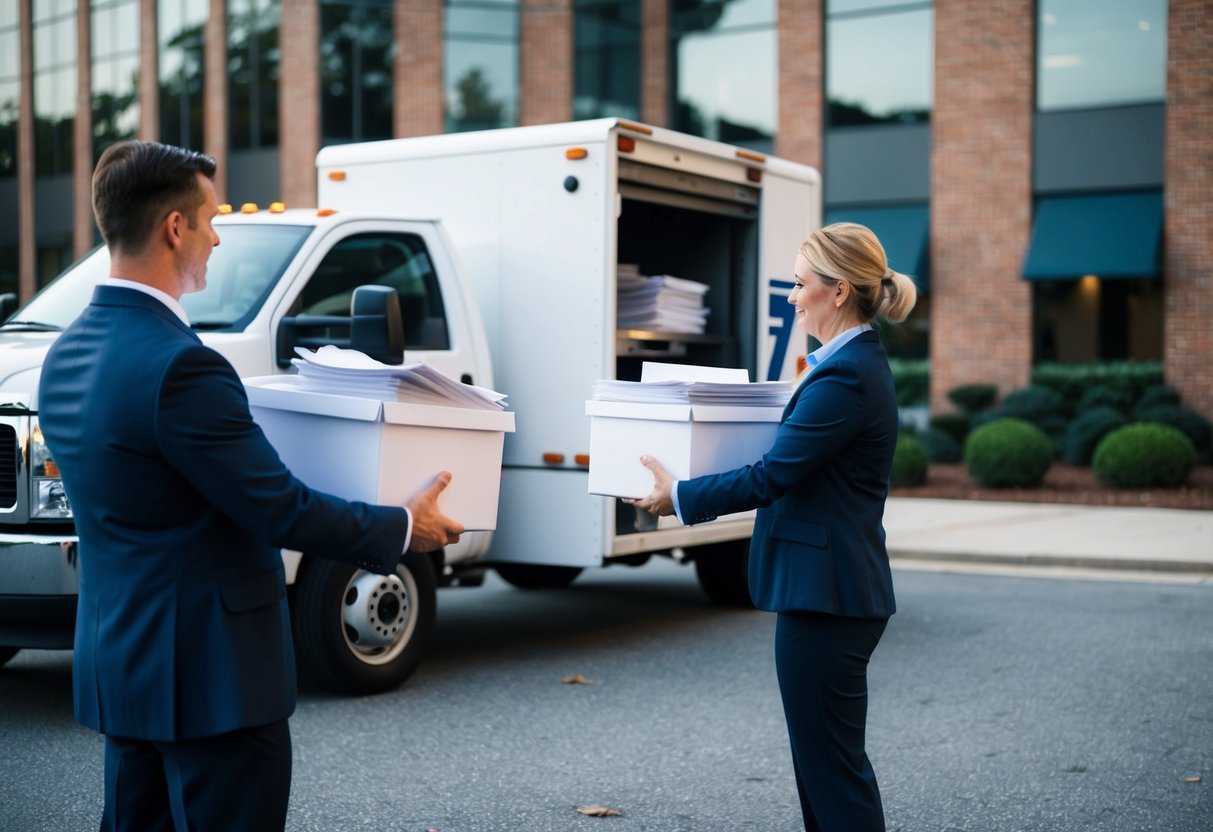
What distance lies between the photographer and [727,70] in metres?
25.7

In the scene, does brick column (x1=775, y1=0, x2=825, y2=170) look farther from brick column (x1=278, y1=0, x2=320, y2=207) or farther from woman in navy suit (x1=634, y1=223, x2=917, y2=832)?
woman in navy suit (x1=634, y1=223, x2=917, y2=832)

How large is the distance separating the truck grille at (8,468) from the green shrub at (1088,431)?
17.5m

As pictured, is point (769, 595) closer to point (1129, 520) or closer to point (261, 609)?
point (261, 609)

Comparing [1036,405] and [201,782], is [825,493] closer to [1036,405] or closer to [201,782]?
[201,782]

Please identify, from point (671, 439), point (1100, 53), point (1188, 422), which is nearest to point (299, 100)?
point (1100, 53)

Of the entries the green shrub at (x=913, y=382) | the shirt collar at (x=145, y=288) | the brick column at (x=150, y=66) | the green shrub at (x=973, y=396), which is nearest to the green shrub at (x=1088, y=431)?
the green shrub at (x=973, y=396)

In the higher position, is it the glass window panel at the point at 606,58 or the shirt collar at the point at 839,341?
the glass window panel at the point at 606,58

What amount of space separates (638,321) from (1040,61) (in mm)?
17114

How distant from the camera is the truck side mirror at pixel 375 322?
600 cm

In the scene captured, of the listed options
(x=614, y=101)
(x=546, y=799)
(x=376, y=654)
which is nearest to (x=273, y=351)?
(x=376, y=654)

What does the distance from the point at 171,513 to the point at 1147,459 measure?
1712 centimetres

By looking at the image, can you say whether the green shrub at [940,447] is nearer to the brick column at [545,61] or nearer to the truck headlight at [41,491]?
the brick column at [545,61]

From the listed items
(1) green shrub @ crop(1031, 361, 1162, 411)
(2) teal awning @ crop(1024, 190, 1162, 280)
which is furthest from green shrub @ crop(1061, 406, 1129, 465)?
(2) teal awning @ crop(1024, 190, 1162, 280)

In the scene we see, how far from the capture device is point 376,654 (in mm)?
6875
